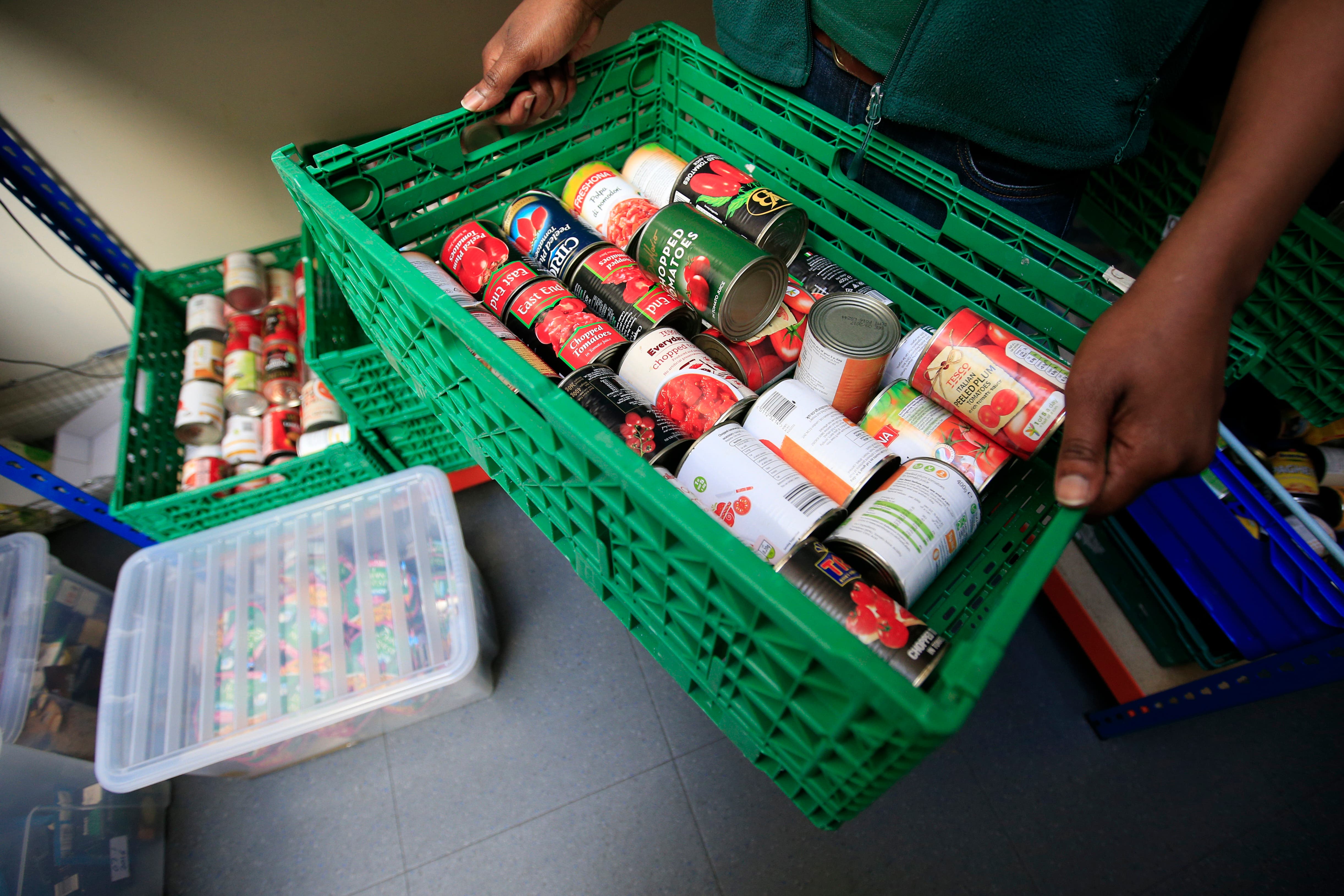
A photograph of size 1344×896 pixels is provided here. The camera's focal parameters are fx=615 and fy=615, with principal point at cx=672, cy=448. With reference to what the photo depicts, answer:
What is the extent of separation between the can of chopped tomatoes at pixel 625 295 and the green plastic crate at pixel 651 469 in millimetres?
287

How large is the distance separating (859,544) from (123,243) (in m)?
2.09

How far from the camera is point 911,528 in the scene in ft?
2.48

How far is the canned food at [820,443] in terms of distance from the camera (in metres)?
0.83

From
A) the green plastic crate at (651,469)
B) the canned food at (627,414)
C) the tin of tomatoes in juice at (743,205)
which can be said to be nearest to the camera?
the green plastic crate at (651,469)

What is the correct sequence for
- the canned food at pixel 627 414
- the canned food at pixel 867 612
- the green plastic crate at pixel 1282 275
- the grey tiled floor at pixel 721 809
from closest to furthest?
the canned food at pixel 867 612
the canned food at pixel 627 414
the green plastic crate at pixel 1282 275
the grey tiled floor at pixel 721 809

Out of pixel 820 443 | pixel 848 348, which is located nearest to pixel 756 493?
pixel 820 443

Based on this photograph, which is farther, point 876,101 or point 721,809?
point 721,809

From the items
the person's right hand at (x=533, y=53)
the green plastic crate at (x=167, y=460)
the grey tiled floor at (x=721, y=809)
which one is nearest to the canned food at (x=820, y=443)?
the person's right hand at (x=533, y=53)

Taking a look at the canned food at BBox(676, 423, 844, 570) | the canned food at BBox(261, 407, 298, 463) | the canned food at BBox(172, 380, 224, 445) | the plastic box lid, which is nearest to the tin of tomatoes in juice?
the canned food at BBox(676, 423, 844, 570)

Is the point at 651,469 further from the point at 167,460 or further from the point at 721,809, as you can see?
the point at 167,460

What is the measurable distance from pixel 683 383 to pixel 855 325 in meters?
0.28

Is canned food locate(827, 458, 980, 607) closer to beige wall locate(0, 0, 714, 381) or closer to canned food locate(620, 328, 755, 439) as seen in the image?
canned food locate(620, 328, 755, 439)

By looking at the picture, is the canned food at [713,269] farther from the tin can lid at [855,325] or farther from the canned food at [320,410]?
the canned food at [320,410]

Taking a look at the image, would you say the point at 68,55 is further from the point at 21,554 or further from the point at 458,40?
the point at 21,554
